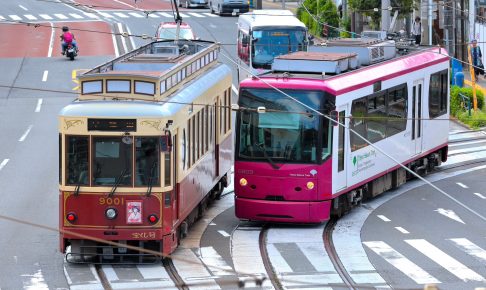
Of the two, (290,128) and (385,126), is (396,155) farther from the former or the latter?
(290,128)

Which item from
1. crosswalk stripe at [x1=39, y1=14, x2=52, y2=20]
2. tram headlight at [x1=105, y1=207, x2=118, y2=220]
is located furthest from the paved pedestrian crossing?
tram headlight at [x1=105, y1=207, x2=118, y2=220]

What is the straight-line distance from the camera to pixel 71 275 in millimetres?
21031

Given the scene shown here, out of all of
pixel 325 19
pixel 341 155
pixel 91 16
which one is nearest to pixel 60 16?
pixel 91 16

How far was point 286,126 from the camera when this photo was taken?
2439cm

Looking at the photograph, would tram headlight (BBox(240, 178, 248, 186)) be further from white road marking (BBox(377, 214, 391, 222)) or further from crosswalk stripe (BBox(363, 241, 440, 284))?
white road marking (BBox(377, 214, 391, 222))

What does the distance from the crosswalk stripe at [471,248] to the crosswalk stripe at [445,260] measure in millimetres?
471

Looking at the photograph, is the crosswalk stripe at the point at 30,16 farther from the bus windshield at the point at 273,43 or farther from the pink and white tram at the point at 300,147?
the pink and white tram at the point at 300,147

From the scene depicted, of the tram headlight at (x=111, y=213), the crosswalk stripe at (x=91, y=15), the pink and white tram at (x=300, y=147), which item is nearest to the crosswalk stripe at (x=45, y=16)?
the crosswalk stripe at (x=91, y=15)

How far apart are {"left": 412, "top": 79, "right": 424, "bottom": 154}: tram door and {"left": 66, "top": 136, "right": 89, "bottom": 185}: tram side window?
33.1 ft

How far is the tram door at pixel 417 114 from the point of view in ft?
96.7

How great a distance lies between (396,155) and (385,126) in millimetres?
1104

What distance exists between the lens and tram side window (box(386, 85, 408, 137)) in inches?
1099

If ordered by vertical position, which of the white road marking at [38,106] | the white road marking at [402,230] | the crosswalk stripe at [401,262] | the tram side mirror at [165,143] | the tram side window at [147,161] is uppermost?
the tram side mirror at [165,143]

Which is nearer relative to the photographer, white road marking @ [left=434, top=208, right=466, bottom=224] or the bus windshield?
white road marking @ [left=434, top=208, right=466, bottom=224]
